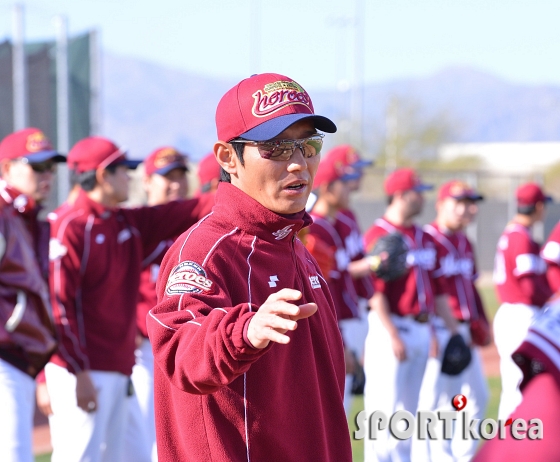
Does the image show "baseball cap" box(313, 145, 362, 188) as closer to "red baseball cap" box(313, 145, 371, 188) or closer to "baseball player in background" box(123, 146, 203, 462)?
"red baseball cap" box(313, 145, 371, 188)

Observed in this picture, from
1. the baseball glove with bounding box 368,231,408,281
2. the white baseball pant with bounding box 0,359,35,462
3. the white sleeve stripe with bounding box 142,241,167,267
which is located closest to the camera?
the white baseball pant with bounding box 0,359,35,462

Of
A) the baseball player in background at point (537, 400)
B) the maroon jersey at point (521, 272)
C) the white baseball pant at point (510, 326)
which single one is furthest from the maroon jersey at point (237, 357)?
the maroon jersey at point (521, 272)

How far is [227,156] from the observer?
2779 mm

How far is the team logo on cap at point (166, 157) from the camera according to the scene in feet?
22.7

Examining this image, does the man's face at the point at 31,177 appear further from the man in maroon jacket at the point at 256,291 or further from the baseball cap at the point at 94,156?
the man in maroon jacket at the point at 256,291

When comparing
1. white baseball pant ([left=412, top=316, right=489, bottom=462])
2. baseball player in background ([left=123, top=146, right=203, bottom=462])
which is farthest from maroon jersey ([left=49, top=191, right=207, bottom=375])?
white baseball pant ([left=412, top=316, right=489, bottom=462])

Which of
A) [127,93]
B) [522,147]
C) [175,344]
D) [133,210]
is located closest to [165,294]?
[175,344]

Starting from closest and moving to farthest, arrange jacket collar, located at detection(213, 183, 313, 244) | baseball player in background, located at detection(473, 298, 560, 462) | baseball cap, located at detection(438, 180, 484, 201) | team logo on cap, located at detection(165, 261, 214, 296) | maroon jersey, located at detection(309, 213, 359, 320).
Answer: baseball player in background, located at detection(473, 298, 560, 462) → team logo on cap, located at detection(165, 261, 214, 296) → jacket collar, located at detection(213, 183, 313, 244) → maroon jersey, located at detection(309, 213, 359, 320) → baseball cap, located at detection(438, 180, 484, 201)

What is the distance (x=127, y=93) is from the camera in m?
189

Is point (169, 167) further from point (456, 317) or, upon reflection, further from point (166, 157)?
point (456, 317)

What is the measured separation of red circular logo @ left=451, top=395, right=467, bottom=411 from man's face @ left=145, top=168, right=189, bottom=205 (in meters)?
2.94

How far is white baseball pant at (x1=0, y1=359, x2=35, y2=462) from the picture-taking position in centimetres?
468

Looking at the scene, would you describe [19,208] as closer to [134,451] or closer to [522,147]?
[134,451]

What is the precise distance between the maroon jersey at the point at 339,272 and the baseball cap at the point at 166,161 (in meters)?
1.14
